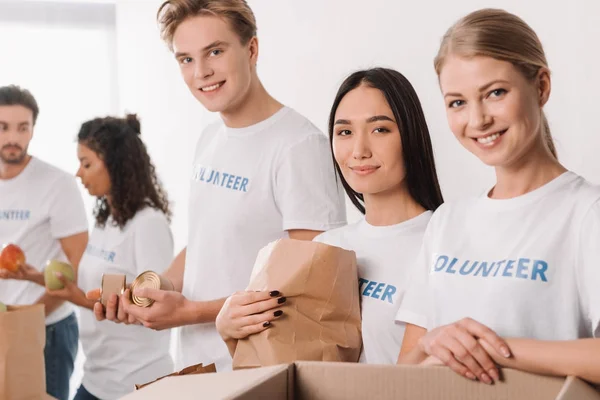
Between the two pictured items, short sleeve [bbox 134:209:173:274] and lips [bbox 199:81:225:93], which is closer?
lips [bbox 199:81:225:93]

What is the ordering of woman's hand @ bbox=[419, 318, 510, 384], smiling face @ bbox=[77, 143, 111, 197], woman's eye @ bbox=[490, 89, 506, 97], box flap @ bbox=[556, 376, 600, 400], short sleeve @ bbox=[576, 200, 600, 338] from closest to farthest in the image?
1. box flap @ bbox=[556, 376, 600, 400]
2. woman's hand @ bbox=[419, 318, 510, 384]
3. short sleeve @ bbox=[576, 200, 600, 338]
4. woman's eye @ bbox=[490, 89, 506, 97]
5. smiling face @ bbox=[77, 143, 111, 197]

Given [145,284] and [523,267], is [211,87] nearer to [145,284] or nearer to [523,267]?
[145,284]

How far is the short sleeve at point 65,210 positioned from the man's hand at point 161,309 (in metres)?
1.26

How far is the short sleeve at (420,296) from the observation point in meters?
1.09

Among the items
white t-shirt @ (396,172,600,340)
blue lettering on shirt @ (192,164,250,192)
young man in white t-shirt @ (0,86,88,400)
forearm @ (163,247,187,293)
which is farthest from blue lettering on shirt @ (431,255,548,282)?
young man in white t-shirt @ (0,86,88,400)

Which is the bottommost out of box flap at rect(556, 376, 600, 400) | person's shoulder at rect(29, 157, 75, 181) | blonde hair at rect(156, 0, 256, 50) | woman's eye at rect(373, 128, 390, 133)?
box flap at rect(556, 376, 600, 400)

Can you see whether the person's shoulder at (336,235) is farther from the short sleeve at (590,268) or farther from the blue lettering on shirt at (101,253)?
the blue lettering on shirt at (101,253)

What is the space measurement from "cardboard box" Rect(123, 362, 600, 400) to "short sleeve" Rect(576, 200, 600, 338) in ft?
0.55

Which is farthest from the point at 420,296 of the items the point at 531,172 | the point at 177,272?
the point at 177,272

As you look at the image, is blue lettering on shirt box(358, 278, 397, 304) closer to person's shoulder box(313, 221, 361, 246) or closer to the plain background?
person's shoulder box(313, 221, 361, 246)

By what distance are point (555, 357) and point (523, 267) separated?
16cm

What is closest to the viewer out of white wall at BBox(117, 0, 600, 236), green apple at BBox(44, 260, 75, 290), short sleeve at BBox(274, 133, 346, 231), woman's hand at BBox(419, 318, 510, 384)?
woman's hand at BBox(419, 318, 510, 384)

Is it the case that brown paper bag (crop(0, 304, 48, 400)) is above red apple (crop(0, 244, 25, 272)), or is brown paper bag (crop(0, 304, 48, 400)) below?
below

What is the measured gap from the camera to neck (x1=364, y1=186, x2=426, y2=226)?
131 centimetres
